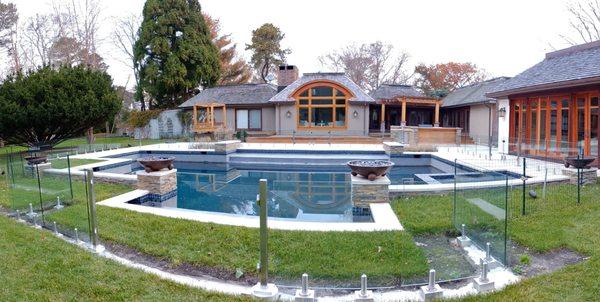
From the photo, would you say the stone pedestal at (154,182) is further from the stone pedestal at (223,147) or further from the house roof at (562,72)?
the house roof at (562,72)

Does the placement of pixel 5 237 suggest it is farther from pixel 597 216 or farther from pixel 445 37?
pixel 445 37

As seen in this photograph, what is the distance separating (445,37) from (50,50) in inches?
1255

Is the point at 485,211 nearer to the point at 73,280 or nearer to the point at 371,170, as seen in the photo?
the point at 371,170

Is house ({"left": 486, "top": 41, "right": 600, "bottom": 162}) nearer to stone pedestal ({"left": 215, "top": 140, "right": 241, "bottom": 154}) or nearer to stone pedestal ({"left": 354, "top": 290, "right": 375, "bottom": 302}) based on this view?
stone pedestal ({"left": 354, "top": 290, "right": 375, "bottom": 302})

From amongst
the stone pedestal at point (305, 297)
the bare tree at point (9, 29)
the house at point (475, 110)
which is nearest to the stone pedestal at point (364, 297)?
the stone pedestal at point (305, 297)

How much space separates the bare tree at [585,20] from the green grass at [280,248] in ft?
89.6

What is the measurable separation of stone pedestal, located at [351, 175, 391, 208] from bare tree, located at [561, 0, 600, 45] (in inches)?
990

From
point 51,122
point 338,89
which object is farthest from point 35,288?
point 338,89

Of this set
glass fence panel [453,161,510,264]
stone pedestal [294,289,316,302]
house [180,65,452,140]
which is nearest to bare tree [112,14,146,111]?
house [180,65,452,140]

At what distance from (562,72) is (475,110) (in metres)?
10.4

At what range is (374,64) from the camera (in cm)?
3706

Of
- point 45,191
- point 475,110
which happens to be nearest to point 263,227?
point 45,191

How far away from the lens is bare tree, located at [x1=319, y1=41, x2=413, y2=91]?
36.8m

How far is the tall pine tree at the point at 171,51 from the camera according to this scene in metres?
29.8
